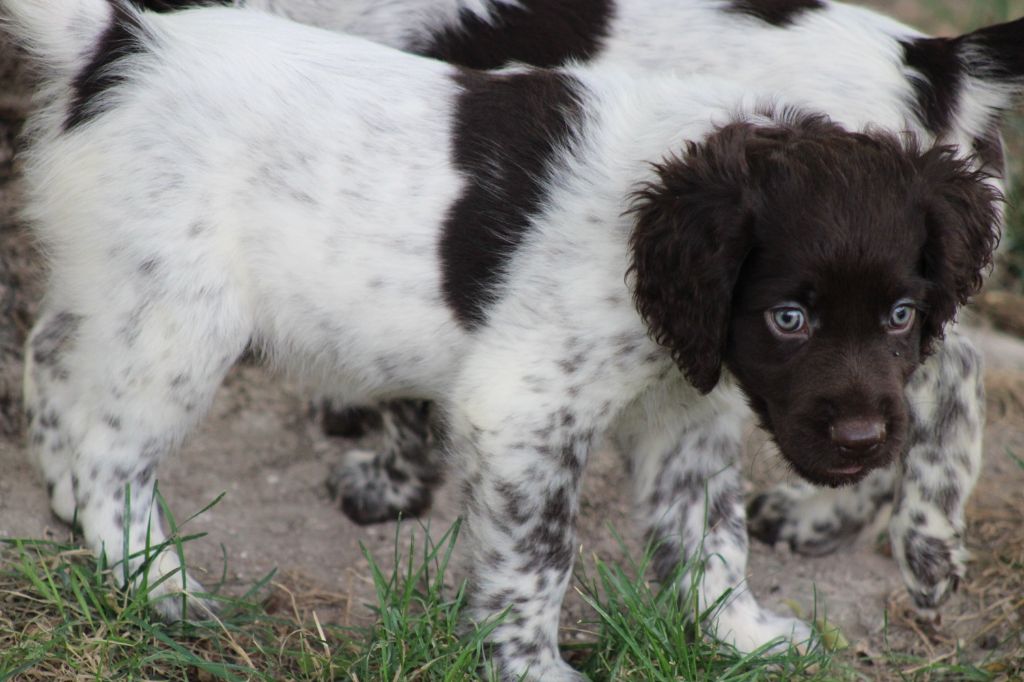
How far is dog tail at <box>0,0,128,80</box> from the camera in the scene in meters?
3.59

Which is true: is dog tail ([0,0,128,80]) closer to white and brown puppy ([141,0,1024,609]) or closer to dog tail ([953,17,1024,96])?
white and brown puppy ([141,0,1024,609])

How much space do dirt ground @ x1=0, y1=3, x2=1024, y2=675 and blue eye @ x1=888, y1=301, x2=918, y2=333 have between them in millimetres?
911

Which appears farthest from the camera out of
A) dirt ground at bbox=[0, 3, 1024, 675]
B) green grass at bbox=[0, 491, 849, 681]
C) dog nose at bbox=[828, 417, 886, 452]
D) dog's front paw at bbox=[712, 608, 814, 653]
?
dirt ground at bbox=[0, 3, 1024, 675]

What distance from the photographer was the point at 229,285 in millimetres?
3625

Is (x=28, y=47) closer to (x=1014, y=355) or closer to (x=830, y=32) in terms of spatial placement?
(x=830, y=32)

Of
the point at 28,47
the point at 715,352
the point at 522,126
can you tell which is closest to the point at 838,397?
the point at 715,352

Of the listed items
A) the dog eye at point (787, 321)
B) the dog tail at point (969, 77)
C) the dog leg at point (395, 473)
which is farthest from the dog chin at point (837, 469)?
the dog leg at point (395, 473)

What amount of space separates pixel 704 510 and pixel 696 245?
106cm

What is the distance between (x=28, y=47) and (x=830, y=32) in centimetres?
213

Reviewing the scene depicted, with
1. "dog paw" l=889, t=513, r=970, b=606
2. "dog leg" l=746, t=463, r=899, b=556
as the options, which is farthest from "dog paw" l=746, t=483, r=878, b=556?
"dog paw" l=889, t=513, r=970, b=606

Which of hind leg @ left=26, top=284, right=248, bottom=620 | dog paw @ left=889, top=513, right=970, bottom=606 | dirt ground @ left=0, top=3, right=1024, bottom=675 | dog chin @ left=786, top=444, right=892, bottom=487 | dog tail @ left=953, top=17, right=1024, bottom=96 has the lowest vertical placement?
dirt ground @ left=0, top=3, right=1024, bottom=675

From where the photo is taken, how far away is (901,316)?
324 centimetres

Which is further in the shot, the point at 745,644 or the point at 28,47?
the point at 745,644

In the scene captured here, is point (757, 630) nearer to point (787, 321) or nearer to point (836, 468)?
point (836, 468)
